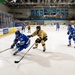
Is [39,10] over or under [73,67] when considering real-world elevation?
over

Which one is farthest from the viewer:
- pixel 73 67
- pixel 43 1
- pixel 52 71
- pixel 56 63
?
pixel 43 1

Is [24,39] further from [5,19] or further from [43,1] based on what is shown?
[43,1]

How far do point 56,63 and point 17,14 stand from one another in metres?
33.1

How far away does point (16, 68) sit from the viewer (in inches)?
152

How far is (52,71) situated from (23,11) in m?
33.9

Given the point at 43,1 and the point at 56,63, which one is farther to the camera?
the point at 43,1

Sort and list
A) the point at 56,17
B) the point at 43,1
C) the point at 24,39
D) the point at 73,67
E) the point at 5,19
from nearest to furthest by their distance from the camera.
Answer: the point at 73,67
the point at 24,39
the point at 5,19
the point at 43,1
the point at 56,17

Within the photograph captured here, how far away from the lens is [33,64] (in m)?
4.23

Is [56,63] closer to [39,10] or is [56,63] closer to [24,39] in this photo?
[24,39]

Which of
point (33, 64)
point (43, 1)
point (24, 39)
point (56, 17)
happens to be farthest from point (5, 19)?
point (56, 17)

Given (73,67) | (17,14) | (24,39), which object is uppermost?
(17,14)

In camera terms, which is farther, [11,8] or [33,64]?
[11,8]

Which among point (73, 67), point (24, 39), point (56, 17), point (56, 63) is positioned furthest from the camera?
point (56, 17)

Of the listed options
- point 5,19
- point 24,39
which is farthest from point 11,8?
point 24,39
